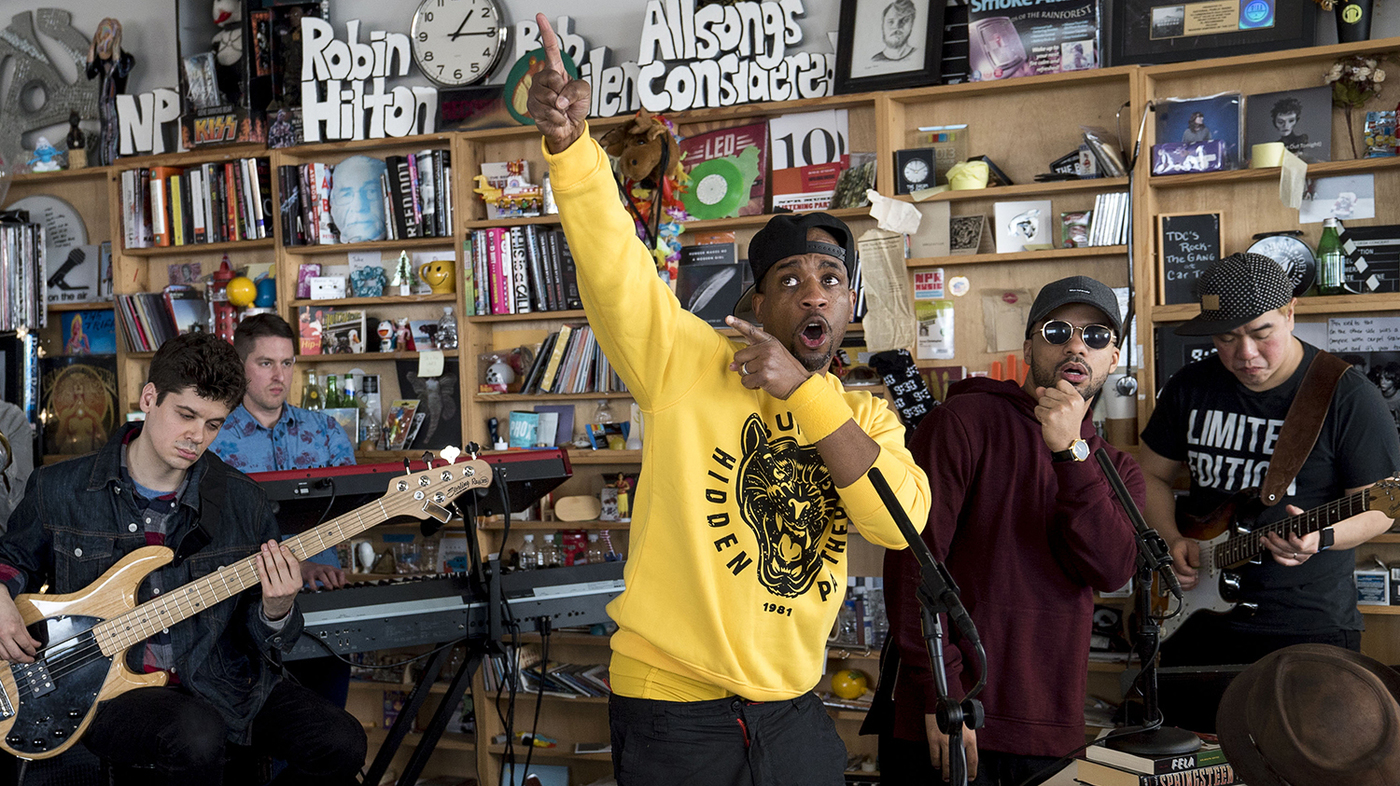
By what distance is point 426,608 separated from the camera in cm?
289

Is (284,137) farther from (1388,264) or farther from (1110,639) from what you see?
(1388,264)

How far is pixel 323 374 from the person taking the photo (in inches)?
175

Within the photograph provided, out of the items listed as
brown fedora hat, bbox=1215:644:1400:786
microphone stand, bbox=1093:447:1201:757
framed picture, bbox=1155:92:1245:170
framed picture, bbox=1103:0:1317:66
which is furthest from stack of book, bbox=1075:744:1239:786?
framed picture, bbox=1103:0:1317:66

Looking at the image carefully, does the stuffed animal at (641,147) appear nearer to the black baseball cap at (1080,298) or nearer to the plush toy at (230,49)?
the black baseball cap at (1080,298)

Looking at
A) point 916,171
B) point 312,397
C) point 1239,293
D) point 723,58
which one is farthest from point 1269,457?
point 312,397

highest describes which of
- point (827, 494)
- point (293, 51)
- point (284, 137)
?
point (293, 51)

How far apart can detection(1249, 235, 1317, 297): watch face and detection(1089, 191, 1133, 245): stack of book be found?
386 millimetres

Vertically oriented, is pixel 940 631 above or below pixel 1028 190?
below

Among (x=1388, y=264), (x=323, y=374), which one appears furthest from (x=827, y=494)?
(x=323, y=374)

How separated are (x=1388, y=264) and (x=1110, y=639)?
1.40 meters

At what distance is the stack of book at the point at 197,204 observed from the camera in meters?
4.34

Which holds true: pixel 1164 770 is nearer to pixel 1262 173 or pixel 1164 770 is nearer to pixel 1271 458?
pixel 1271 458

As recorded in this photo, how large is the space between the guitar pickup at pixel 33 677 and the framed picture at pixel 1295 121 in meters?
3.51

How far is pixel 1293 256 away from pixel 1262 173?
0.90 feet
